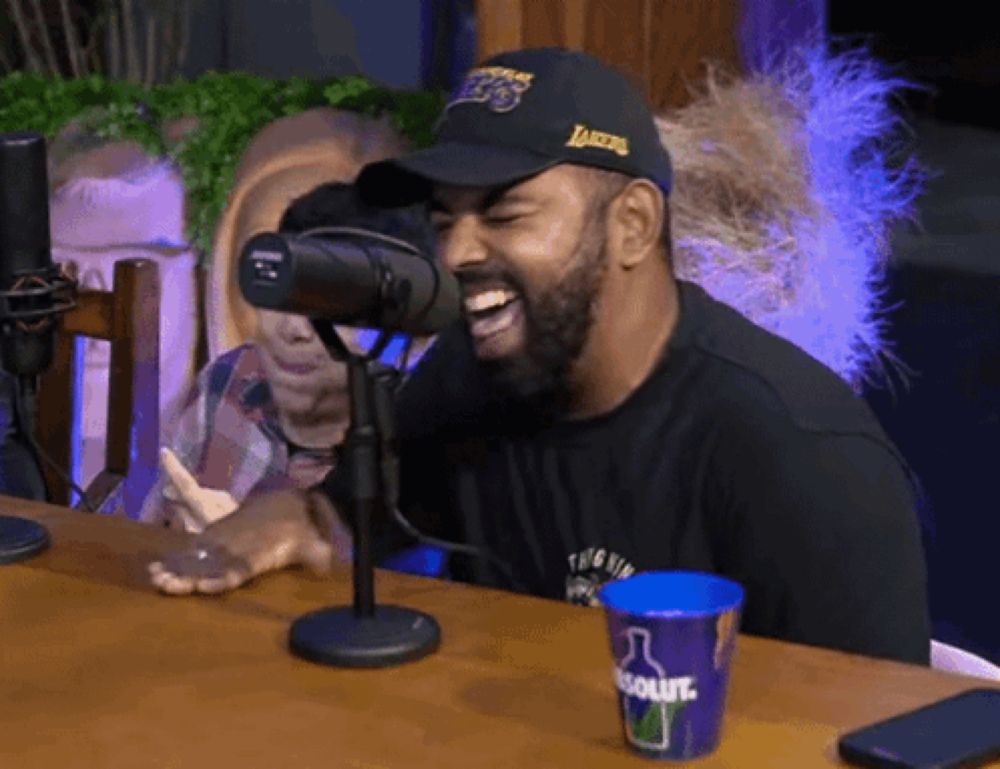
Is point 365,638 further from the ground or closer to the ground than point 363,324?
closer to the ground

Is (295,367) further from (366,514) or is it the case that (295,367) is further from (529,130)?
(366,514)

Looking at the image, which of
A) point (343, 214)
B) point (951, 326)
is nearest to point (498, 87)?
point (343, 214)

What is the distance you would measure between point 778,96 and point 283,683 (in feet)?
6.60

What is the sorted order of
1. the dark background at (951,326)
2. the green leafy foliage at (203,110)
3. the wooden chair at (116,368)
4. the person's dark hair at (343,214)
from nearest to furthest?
the wooden chair at (116,368)
the person's dark hair at (343,214)
the dark background at (951,326)
the green leafy foliage at (203,110)

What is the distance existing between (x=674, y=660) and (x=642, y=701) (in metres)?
0.05


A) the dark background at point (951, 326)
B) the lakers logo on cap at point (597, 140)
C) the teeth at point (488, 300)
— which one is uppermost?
the lakers logo on cap at point (597, 140)

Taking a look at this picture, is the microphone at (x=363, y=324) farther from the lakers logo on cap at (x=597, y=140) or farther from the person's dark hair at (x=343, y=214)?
the person's dark hair at (x=343, y=214)

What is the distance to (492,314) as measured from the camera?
6.48 feet

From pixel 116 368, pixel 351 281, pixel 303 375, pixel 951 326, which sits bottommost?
pixel 951 326

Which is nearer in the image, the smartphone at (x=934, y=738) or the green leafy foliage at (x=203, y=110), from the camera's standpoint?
the smartphone at (x=934, y=738)

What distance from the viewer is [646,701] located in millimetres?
1217

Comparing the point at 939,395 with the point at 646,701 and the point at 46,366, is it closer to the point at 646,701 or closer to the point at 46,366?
the point at 46,366

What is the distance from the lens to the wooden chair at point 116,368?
2.58 m

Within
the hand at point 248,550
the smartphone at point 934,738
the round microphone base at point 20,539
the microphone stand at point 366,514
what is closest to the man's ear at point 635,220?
the hand at point 248,550
